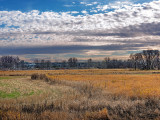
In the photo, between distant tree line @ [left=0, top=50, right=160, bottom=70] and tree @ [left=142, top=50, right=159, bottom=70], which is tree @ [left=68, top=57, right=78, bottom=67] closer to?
distant tree line @ [left=0, top=50, right=160, bottom=70]

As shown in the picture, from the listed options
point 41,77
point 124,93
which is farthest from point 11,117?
point 41,77

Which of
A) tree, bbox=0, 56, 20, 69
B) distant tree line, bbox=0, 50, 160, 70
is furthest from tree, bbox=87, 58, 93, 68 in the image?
tree, bbox=0, 56, 20, 69

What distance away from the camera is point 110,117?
11531mm

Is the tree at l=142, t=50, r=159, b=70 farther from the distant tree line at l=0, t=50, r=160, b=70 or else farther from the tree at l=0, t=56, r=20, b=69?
the tree at l=0, t=56, r=20, b=69

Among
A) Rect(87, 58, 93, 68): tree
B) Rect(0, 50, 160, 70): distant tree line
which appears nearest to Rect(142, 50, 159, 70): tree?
Rect(0, 50, 160, 70): distant tree line

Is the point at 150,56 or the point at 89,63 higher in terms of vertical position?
the point at 150,56

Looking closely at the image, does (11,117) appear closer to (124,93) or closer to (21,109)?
(21,109)

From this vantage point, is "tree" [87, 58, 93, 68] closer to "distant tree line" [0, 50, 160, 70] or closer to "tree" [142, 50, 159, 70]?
"distant tree line" [0, 50, 160, 70]

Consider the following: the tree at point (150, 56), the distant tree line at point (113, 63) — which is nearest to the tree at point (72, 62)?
the distant tree line at point (113, 63)

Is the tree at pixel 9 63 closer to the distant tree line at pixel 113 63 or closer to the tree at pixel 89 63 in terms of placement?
the distant tree line at pixel 113 63

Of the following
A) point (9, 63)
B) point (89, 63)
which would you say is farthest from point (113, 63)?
point (9, 63)

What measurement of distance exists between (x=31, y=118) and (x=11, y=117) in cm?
127

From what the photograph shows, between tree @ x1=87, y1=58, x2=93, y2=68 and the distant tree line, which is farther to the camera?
tree @ x1=87, y1=58, x2=93, y2=68

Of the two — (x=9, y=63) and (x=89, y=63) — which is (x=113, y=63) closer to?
(x=89, y=63)
